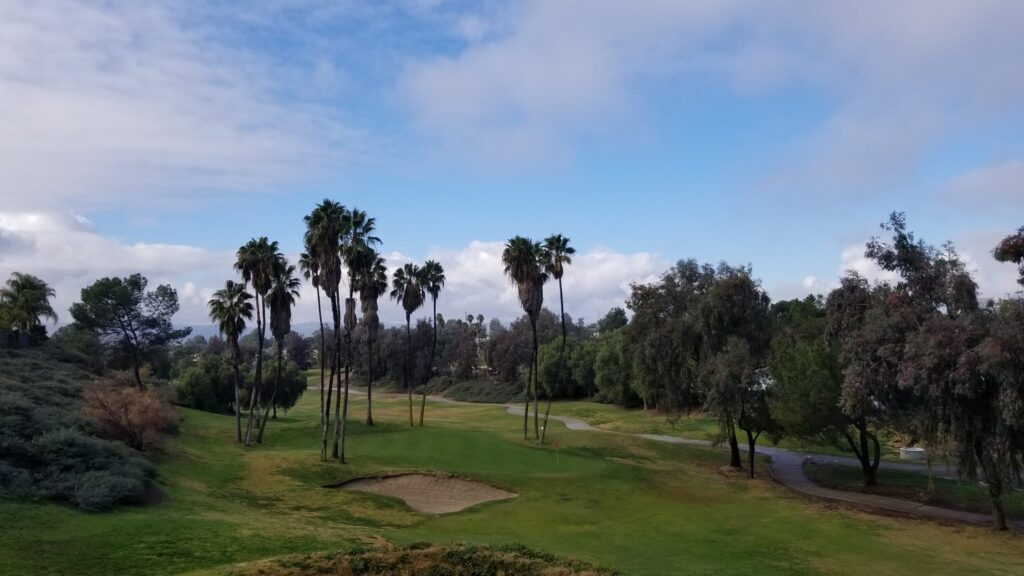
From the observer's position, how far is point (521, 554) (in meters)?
19.9

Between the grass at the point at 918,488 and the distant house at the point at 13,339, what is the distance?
66760 mm

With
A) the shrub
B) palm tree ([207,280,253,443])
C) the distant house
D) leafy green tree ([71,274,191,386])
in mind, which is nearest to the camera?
the shrub

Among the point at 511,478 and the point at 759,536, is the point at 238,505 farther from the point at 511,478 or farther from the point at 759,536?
the point at 759,536

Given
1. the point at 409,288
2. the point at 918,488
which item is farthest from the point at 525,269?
the point at 918,488

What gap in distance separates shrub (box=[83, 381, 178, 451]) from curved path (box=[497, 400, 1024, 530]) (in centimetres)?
3535

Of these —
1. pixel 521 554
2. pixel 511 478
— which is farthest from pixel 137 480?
pixel 511 478

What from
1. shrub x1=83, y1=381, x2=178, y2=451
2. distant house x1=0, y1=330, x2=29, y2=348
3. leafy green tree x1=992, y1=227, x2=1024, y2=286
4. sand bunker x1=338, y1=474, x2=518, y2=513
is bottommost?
sand bunker x1=338, y1=474, x2=518, y2=513

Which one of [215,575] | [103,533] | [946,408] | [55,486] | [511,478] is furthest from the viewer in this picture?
[511,478]

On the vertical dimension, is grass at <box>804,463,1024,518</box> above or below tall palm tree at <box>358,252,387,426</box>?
below

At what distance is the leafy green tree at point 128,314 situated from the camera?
254 feet

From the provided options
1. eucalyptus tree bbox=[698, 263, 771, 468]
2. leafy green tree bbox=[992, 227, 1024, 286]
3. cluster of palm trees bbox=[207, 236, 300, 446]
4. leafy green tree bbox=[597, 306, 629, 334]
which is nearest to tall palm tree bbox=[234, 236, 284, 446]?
cluster of palm trees bbox=[207, 236, 300, 446]

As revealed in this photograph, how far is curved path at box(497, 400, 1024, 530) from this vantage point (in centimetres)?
3241

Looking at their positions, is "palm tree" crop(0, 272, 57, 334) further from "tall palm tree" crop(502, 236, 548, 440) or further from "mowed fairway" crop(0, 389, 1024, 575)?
"tall palm tree" crop(502, 236, 548, 440)

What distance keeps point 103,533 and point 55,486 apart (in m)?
4.49
